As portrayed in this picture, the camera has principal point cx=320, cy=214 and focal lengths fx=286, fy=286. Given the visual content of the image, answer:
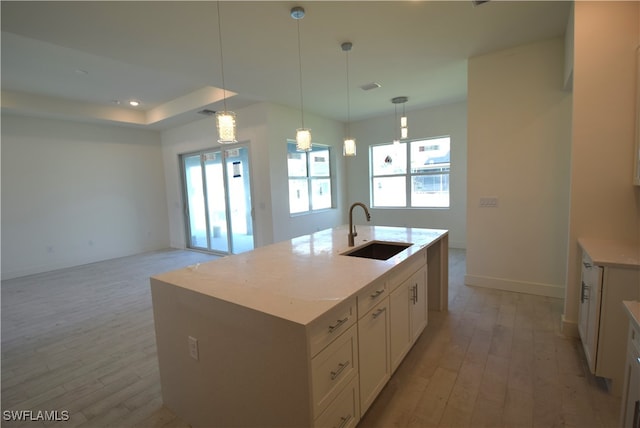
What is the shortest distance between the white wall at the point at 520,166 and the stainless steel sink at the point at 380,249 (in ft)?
5.14

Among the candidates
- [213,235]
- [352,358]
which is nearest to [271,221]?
[213,235]

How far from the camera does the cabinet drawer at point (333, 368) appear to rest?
3.88ft

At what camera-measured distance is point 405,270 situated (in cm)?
208

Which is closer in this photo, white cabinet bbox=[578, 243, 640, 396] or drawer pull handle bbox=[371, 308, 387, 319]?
drawer pull handle bbox=[371, 308, 387, 319]

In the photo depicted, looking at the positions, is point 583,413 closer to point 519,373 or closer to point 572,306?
point 519,373

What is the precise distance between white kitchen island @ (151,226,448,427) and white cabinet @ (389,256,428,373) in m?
0.01

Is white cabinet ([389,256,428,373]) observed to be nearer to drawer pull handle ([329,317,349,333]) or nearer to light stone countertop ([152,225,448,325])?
light stone countertop ([152,225,448,325])

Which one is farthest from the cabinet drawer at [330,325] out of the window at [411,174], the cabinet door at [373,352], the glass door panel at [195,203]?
the glass door panel at [195,203]

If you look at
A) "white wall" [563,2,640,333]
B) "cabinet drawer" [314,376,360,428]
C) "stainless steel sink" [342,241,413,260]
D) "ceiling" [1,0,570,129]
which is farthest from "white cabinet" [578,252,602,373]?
"ceiling" [1,0,570,129]

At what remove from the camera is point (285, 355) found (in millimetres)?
1168

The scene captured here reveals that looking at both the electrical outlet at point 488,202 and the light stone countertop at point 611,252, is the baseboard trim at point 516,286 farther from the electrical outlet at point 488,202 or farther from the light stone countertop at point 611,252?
the light stone countertop at point 611,252

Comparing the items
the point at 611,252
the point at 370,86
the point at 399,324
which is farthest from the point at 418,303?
the point at 370,86

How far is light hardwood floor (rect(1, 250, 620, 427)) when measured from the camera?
67.2 inches

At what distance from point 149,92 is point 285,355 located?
17.0 ft
